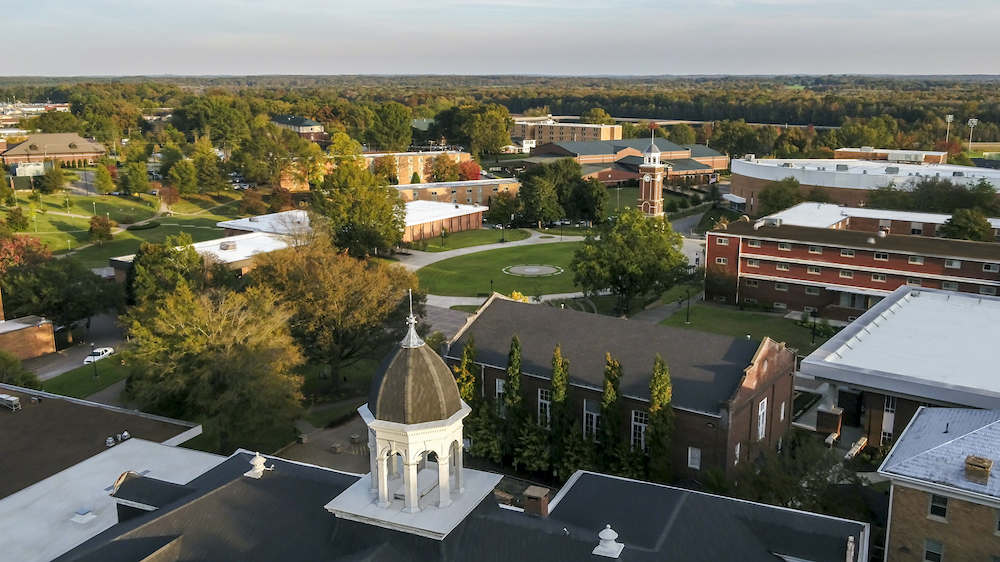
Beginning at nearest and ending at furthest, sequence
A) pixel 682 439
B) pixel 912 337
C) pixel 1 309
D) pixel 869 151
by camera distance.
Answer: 1. pixel 682 439
2. pixel 912 337
3. pixel 1 309
4. pixel 869 151

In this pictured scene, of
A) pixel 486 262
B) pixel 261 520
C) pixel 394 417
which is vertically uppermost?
pixel 394 417

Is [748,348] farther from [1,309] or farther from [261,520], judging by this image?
[1,309]

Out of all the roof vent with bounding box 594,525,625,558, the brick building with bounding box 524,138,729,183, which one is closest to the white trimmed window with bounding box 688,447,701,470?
the roof vent with bounding box 594,525,625,558

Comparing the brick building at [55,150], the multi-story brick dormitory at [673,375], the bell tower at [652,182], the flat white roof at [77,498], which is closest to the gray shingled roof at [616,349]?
the multi-story brick dormitory at [673,375]

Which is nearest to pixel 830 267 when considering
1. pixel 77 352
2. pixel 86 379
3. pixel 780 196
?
pixel 780 196

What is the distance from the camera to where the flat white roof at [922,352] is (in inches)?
1407

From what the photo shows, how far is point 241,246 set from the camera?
77.4 meters

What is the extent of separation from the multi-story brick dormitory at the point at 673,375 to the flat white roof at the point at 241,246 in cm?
3844

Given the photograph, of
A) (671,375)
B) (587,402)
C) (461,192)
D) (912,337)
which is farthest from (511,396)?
(461,192)

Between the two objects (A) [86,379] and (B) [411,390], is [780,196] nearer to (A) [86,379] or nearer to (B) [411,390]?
(A) [86,379]

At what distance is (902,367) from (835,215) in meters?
44.2

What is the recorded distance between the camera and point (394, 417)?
18.5 metres

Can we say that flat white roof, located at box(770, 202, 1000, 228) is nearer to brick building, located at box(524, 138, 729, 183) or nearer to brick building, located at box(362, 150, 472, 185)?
brick building, located at box(524, 138, 729, 183)

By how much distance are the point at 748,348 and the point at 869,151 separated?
109623mm
